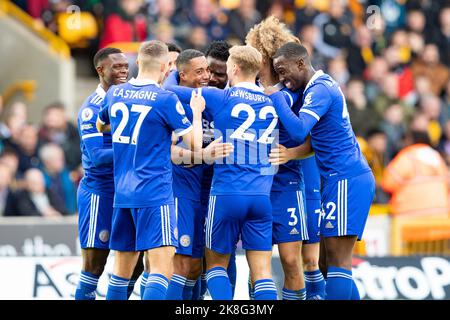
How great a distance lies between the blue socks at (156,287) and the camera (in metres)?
9.34

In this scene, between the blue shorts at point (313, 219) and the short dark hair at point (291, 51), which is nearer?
the short dark hair at point (291, 51)

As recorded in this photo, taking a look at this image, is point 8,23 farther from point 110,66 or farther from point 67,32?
point 110,66

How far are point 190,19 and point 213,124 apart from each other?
8.89 m

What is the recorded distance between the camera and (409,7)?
66.6ft

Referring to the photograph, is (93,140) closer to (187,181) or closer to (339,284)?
(187,181)

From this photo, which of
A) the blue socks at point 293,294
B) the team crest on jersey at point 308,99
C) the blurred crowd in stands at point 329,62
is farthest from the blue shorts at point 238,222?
the blurred crowd in stands at point 329,62

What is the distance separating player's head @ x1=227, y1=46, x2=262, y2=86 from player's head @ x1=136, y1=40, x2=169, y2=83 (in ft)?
1.95

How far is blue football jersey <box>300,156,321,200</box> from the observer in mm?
10703

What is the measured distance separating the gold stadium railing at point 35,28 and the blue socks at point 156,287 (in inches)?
391

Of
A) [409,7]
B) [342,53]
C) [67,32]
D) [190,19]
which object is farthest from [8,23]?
[409,7]

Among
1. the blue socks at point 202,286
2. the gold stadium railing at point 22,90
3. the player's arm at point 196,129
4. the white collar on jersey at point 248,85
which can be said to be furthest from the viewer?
the gold stadium railing at point 22,90

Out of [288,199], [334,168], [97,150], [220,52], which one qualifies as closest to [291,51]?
[220,52]

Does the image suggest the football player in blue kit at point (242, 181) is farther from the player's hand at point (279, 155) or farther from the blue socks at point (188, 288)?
the blue socks at point (188, 288)
